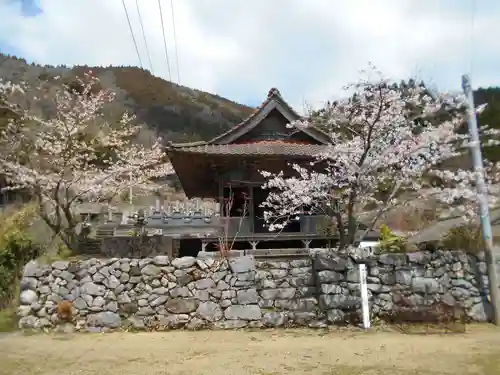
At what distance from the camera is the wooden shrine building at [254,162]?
45.3ft

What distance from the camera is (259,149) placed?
14000 mm

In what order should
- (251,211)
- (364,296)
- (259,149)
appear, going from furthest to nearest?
(251,211) < (259,149) < (364,296)

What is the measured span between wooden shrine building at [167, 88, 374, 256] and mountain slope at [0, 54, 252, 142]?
3086cm

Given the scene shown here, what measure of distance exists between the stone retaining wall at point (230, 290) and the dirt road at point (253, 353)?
0.55m

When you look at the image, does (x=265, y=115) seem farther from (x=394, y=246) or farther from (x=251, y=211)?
(x=394, y=246)

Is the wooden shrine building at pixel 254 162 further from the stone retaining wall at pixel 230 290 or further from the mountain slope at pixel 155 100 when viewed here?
the mountain slope at pixel 155 100

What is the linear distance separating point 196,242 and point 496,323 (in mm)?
11869

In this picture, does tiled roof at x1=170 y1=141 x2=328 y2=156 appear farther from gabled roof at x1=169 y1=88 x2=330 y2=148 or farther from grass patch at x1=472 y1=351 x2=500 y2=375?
grass patch at x1=472 y1=351 x2=500 y2=375

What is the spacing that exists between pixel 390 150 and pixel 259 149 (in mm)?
4296

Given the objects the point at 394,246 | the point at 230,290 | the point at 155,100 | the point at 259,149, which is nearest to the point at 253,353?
the point at 230,290

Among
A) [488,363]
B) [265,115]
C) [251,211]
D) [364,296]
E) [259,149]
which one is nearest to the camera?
[488,363]

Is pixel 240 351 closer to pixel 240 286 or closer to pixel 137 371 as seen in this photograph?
pixel 137 371

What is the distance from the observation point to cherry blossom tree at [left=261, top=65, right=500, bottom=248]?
10.7m

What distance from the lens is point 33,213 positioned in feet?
63.0
